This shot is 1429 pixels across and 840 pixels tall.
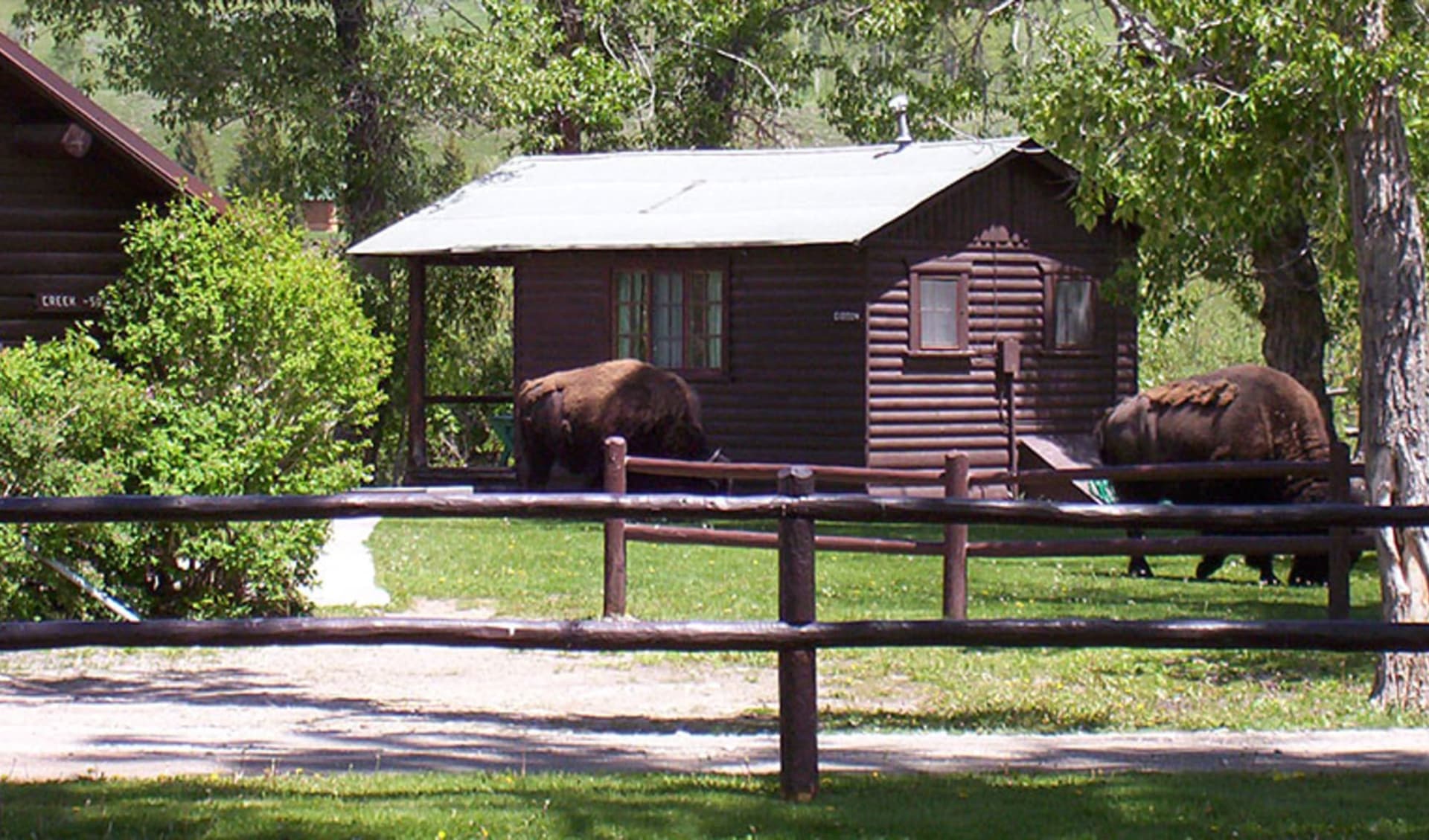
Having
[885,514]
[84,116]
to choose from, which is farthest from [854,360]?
[885,514]

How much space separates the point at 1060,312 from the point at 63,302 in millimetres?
14381

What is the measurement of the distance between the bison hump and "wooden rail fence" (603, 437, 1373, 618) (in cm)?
366

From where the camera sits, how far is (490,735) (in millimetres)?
10242

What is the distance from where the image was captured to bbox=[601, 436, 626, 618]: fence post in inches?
570

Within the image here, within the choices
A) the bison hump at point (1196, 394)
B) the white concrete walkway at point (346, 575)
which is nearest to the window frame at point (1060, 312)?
the bison hump at point (1196, 394)

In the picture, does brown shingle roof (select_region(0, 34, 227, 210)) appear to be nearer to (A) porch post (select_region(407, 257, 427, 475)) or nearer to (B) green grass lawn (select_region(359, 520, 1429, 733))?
(B) green grass lawn (select_region(359, 520, 1429, 733))

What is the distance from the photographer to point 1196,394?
66.5 feet

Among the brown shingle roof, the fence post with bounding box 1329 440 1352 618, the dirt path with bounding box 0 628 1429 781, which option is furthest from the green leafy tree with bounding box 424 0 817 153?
the fence post with bounding box 1329 440 1352 618

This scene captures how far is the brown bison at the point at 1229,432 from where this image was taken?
1977 centimetres

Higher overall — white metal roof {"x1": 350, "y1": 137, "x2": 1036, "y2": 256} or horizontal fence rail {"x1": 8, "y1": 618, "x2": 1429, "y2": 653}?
white metal roof {"x1": 350, "y1": 137, "x2": 1036, "y2": 256}

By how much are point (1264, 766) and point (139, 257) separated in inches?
370

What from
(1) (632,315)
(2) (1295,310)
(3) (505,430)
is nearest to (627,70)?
(3) (505,430)

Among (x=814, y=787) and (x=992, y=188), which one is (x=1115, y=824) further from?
(x=992, y=188)

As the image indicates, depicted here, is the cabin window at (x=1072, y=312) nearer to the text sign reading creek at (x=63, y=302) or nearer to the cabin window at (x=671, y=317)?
the cabin window at (x=671, y=317)
